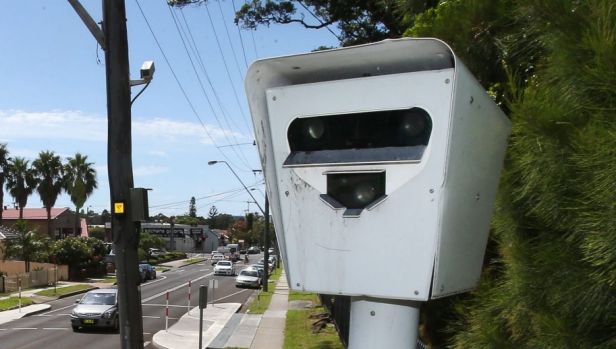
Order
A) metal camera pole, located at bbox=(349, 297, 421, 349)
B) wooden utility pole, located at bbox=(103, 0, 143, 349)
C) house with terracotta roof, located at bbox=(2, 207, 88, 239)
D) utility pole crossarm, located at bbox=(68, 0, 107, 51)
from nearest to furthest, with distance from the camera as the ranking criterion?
metal camera pole, located at bbox=(349, 297, 421, 349) < utility pole crossarm, located at bbox=(68, 0, 107, 51) < wooden utility pole, located at bbox=(103, 0, 143, 349) < house with terracotta roof, located at bbox=(2, 207, 88, 239)

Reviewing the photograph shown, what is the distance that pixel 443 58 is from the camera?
1941 mm

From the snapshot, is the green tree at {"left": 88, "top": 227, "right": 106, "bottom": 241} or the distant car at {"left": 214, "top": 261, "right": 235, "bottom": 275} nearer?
the distant car at {"left": 214, "top": 261, "right": 235, "bottom": 275}

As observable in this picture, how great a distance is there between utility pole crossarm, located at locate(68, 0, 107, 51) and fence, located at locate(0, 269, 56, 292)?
26958mm

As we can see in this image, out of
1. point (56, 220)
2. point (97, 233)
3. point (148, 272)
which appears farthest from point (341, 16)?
point (97, 233)

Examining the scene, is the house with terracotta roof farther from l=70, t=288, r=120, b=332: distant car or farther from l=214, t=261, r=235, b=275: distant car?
l=70, t=288, r=120, b=332: distant car

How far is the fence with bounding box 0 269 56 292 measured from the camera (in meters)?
33.5

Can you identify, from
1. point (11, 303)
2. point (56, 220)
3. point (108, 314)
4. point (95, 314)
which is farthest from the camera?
point (56, 220)

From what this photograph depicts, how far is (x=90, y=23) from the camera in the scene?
875cm

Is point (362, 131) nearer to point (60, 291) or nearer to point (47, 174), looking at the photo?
point (60, 291)

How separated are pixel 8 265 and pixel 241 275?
1471cm

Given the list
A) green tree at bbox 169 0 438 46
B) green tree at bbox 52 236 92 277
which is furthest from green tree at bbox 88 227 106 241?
green tree at bbox 169 0 438 46

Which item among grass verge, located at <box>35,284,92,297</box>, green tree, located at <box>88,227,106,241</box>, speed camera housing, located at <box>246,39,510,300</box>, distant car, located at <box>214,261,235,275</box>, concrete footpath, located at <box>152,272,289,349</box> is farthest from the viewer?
green tree, located at <box>88,227,106,241</box>

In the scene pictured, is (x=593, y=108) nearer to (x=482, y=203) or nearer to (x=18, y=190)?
(x=482, y=203)

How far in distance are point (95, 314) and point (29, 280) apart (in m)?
20.5
